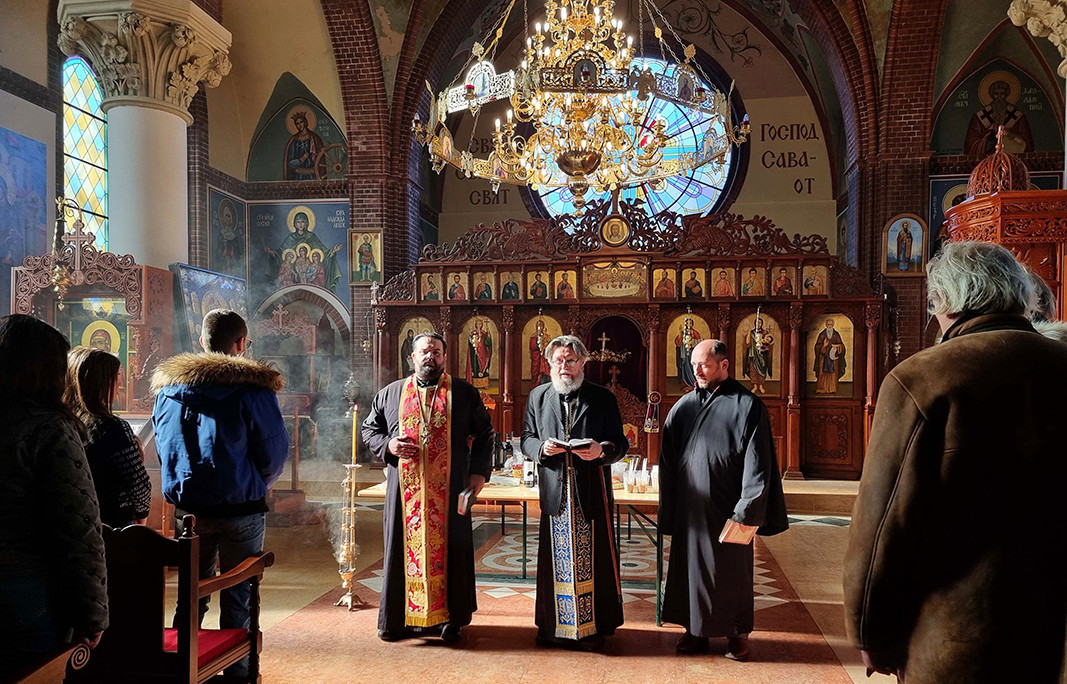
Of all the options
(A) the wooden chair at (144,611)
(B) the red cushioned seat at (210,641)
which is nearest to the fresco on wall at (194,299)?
(B) the red cushioned seat at (210,641)

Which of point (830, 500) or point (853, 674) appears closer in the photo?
point (853, 674)

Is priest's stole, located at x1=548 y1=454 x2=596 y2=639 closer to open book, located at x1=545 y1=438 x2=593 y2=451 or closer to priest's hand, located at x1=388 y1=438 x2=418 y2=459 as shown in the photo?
open book, located at x1=545 y1=438 x2=593 y2=451

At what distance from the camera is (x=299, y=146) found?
13.4 metres

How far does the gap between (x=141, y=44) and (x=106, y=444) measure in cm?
557

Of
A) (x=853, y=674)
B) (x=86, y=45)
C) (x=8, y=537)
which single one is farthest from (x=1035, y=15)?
(x=86, y=45)

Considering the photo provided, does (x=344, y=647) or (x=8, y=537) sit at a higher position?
(x=8, y=537)

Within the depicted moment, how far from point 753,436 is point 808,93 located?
11.9 meters

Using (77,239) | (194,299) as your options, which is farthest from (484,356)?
(77,239)

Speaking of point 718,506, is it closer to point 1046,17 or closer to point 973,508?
point 973,508

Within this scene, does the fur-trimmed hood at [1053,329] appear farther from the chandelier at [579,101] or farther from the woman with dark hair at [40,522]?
the chandelier at [579,101]

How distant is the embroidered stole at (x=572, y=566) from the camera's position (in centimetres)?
432

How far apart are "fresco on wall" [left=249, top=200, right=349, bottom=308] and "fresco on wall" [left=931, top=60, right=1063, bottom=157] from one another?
9.58 m

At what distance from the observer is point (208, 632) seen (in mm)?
3018

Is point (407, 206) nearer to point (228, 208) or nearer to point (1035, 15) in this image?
point (228, 208)
